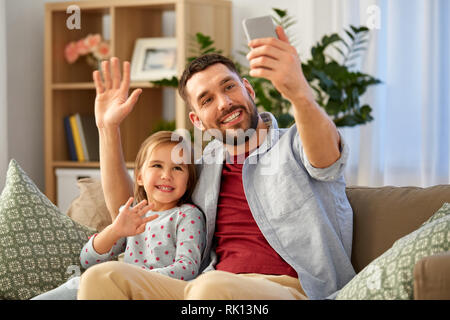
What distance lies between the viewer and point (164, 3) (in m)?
3.62

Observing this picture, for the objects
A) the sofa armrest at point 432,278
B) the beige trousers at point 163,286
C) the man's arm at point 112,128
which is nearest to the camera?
the sofa armrest at point 432,278

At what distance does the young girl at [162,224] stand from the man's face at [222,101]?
12 centimetres

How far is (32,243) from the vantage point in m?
1.82

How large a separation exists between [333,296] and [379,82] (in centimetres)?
181

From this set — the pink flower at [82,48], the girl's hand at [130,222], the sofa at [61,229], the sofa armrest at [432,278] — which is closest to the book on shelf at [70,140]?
the pink flower at [82,48]

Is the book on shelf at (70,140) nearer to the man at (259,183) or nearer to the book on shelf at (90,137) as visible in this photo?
the book on shelf at (90,137)

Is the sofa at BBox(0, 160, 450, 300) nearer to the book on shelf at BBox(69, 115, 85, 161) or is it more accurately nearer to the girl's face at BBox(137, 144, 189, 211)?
the girl's face at BBox(137, 144, 189, 211)

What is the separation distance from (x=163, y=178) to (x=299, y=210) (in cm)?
38

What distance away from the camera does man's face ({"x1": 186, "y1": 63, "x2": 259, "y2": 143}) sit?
5.82ft

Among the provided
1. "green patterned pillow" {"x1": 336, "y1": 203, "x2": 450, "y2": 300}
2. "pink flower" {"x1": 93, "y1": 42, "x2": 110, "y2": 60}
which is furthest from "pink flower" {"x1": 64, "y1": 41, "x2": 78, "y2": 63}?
"green patterned pillow" {"x1": 336, "y1": 203, "x2": 450, "y2": 300}

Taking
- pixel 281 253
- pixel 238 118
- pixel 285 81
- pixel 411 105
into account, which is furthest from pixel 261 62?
pixel 411 105

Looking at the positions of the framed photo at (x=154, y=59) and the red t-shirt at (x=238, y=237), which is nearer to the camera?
the red t-shirt at (x=238, y=237)

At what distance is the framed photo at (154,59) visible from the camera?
3.66 m

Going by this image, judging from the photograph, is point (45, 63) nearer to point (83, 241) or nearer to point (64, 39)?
point (64, 39)
